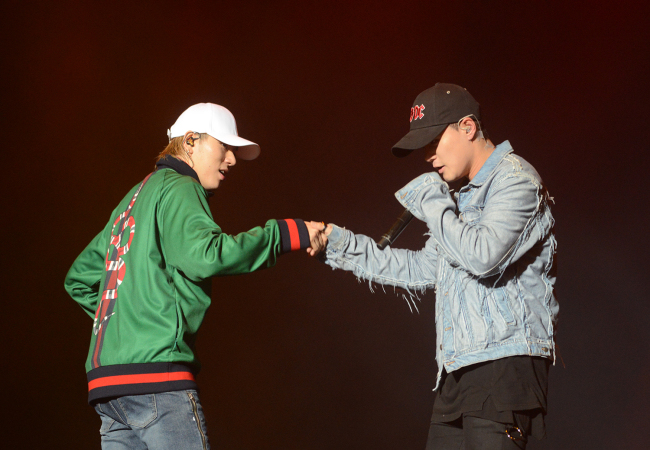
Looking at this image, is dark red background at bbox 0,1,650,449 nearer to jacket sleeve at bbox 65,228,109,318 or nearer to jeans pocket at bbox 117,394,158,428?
jacket sleeve at bbox 65,228,109,318

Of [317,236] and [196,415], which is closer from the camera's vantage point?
[196,415]

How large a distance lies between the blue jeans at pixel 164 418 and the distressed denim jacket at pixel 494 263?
1.93 feet

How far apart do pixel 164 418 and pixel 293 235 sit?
508 millimetres

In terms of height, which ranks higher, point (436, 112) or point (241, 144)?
point (436, 112)

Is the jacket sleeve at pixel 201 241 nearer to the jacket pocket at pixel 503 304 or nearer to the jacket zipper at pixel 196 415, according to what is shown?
the jacket zipper at pixel 196 415

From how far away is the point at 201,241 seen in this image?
120 centimetres

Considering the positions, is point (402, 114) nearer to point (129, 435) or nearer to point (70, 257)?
point (70, 257)

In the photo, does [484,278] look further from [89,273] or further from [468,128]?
[89,273]

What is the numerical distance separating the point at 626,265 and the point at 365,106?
159cm

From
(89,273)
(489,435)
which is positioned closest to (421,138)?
(489,435)

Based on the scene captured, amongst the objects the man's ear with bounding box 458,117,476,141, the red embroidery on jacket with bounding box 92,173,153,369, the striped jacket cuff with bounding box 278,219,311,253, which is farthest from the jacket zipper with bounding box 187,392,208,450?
the man's ear with bounding box 458,117,476,141

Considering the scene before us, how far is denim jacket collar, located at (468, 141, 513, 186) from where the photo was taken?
1402mm

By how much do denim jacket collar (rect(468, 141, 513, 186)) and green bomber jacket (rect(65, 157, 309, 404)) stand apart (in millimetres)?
509

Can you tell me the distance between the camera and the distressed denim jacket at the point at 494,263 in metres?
1.25
